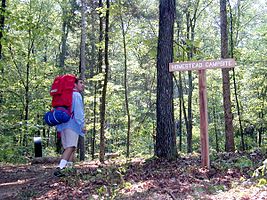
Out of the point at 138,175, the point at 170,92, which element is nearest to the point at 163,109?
the point at 170,92

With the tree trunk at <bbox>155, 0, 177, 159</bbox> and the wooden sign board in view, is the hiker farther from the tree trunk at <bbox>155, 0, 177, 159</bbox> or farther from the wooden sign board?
the wooden sign board

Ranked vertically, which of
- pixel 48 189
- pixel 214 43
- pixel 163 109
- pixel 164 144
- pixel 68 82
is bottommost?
pixel 48 189

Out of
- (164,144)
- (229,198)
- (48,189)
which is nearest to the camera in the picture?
(229,198)

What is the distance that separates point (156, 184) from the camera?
191 inches

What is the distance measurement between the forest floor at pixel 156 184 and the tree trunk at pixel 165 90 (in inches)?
13.2

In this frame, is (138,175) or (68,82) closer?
(138,175)

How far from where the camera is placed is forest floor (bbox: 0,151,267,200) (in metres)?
4.28

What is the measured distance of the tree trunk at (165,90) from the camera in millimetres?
6730

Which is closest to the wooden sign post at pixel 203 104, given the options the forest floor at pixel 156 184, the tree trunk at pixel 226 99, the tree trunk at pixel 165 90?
the forest floor at pixel 156 184

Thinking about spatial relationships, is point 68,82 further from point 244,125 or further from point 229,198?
point 244,125

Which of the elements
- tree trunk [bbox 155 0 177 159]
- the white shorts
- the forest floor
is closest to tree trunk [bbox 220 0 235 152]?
the forest floor

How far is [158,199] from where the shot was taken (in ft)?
13.6

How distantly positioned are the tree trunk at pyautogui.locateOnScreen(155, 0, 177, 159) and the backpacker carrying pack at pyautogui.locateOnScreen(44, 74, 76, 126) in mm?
1946

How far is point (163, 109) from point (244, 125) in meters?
16.5
